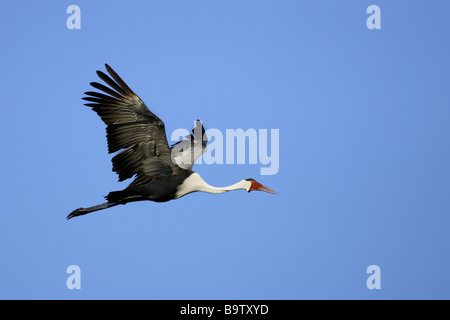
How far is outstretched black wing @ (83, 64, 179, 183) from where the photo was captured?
14.5 meters

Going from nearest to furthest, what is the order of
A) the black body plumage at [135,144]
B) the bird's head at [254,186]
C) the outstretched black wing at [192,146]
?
the black body plumage at [135,144] < the bird's head at [254,186] < the outstretched black wing at [192,146]

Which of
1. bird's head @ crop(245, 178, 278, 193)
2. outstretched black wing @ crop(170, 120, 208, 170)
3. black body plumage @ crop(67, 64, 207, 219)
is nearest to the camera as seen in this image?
black body plumage @ crop(67, 64, 207, 219)

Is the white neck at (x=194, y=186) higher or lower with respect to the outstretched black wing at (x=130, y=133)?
lower

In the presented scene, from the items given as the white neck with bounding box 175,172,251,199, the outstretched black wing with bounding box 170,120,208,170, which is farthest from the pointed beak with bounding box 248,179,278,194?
the outstretched black wing with bounding box 170,120,208,170

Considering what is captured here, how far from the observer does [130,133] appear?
14578mm

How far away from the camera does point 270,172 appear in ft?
49.2

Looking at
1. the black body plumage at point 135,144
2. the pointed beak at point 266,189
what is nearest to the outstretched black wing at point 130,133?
the black body plumage at point 135,144

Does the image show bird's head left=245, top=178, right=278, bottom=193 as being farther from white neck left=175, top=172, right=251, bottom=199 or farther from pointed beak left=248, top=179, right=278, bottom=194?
white neck left=175, top=172, right=251, bottom=199

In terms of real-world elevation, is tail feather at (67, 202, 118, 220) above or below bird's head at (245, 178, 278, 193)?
below

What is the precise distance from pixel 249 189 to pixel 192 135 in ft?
6.25

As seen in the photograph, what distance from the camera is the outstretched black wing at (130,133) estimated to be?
14.5 m

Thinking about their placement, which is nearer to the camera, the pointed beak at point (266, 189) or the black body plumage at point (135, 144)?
the black body plumage at point (135, 144)

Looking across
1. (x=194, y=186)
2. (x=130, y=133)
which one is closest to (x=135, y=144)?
(x=130, y=133)

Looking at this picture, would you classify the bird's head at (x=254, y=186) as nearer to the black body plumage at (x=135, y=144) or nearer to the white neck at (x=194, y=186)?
the white neck at (x=194, y=186)
